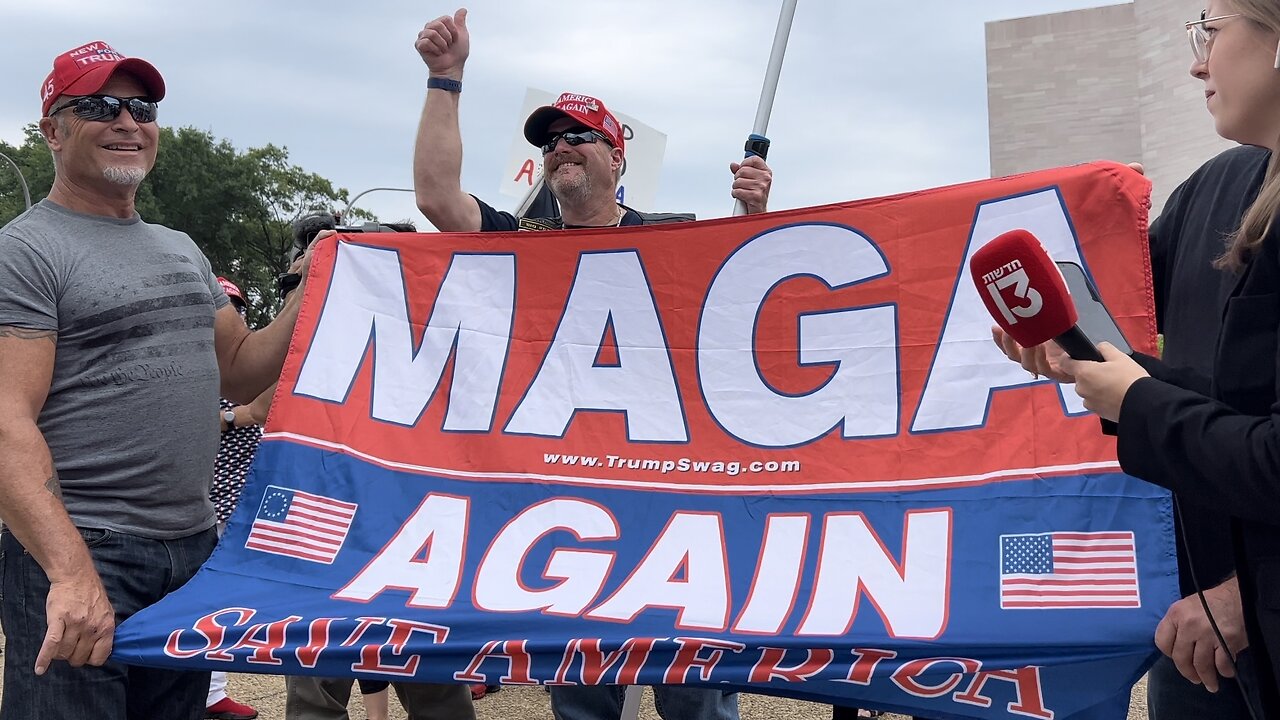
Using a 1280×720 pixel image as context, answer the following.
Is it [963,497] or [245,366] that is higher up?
[963,497]

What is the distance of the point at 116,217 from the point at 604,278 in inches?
52.6

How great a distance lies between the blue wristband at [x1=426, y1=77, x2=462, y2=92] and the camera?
11.3 feet

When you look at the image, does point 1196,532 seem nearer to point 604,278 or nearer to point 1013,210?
point 1013,210

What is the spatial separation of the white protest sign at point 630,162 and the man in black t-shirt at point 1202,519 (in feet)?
19.4

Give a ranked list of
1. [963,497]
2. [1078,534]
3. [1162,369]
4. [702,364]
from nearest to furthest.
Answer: [1162,369] → [1078,534] → [963,497] → [702,364]

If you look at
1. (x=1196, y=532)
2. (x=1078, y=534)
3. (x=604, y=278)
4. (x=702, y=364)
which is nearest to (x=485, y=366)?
(x=604, y=278)

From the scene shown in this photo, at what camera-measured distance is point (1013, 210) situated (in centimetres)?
260

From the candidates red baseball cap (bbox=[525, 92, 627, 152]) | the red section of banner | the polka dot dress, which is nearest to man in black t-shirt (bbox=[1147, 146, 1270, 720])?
the red section of banner

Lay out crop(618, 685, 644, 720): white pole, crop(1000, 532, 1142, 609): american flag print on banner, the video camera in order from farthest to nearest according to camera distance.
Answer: the video camera
crop(618, 685, 644, 720): white pole
crop(1000, 532, 1142, 609): american flag print on banner

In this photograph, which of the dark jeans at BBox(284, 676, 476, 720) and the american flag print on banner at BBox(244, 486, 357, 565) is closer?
the american flag print on banner at BBox(244, 486, 357, 565)

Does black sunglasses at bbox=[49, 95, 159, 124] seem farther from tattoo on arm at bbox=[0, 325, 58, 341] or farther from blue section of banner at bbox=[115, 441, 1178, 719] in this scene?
blue section of banner at bbox=[115, 441, 1178, 719]

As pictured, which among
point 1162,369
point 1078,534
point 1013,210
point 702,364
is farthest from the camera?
point 702,364

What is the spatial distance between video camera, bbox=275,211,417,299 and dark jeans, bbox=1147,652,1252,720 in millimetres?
2506

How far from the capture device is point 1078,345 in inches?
65.5
